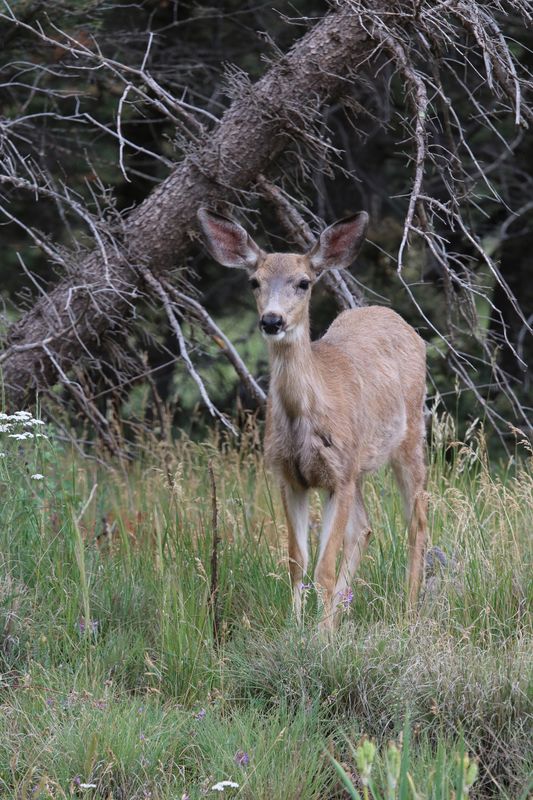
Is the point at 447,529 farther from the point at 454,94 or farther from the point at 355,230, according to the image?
the point at 454,94

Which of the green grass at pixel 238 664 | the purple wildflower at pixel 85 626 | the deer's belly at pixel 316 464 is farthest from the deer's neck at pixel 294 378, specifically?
the purple wildflower at pixel 85 626

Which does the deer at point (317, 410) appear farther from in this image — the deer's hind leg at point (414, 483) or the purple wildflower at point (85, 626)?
the purple wildflower at point (85, 626)

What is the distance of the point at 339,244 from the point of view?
20.5ft

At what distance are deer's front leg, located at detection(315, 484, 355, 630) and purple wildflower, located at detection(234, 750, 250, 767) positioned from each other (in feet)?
5.21

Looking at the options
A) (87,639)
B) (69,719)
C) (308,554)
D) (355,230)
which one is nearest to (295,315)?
(355,230)

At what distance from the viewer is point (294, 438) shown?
6000 millimetres

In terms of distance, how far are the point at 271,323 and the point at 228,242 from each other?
0.81 m

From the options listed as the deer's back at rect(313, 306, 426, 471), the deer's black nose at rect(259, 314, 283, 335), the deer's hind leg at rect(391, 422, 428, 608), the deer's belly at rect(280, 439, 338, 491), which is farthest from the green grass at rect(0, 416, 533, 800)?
the deer's black nose at rect(259, 314, 283, 335)

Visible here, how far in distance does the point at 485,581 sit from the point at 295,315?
1.57 m

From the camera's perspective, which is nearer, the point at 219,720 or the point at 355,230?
the point at 219,720

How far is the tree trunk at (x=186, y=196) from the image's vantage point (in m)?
6.99

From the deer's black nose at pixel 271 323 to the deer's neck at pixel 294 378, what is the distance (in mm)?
235

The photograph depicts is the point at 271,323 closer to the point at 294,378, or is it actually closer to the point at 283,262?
the point at 294,378

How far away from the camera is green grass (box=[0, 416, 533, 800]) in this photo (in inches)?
162
